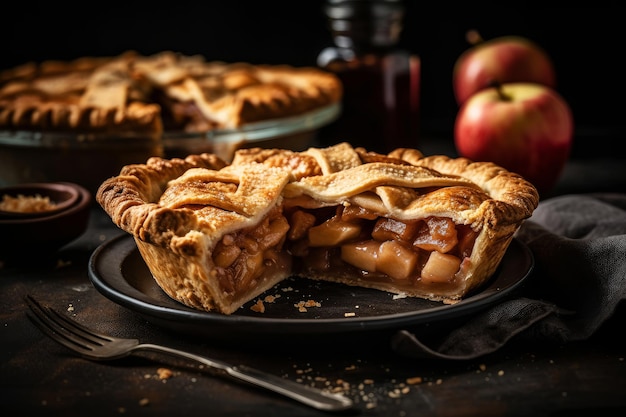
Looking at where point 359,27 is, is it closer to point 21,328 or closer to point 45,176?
point 45,176

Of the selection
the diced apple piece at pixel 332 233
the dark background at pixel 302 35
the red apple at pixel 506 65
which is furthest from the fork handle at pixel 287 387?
the dark background at pixel 302 35

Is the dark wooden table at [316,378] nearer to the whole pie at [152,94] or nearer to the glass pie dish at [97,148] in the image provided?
the glass pie dish at [97,148]

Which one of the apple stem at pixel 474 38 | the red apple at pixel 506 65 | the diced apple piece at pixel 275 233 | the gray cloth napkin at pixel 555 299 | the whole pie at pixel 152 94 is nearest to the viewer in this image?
the gray cloth napkin at pixel 555 299

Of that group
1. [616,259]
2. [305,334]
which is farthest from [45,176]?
[616,259]

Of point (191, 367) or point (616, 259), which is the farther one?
point (616, 259)

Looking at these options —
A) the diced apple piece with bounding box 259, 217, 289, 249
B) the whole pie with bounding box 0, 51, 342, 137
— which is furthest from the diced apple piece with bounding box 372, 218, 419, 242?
the whole pie with bounding box 0, 51, 342, 137

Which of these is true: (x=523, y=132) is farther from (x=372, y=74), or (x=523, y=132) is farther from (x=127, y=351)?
(x=127, y=351)
